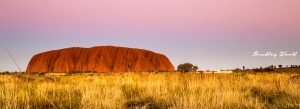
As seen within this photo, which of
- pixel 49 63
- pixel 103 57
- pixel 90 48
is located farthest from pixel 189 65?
pixel 49 63

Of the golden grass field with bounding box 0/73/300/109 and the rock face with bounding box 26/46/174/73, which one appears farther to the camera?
the rock face with bounding box 26/46/174/73

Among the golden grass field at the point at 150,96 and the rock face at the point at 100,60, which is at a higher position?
the rock face at the point at 100,60

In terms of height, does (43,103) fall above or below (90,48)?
below

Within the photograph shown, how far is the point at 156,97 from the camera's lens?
6070 millimetres

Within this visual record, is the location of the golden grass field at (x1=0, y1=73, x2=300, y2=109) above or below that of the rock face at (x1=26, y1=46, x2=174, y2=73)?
below

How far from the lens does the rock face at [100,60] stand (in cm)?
8831

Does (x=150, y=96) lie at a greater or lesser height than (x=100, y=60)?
lesser

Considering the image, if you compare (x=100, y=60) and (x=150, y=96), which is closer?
(x=150, y=96)

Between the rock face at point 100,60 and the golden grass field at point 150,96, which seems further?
the rock face at point 100,60

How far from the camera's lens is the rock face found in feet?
290

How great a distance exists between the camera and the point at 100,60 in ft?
291

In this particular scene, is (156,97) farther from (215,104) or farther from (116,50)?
(116,50)

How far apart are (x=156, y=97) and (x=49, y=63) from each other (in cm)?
9277

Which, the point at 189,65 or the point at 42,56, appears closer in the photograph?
the point at 189,65
